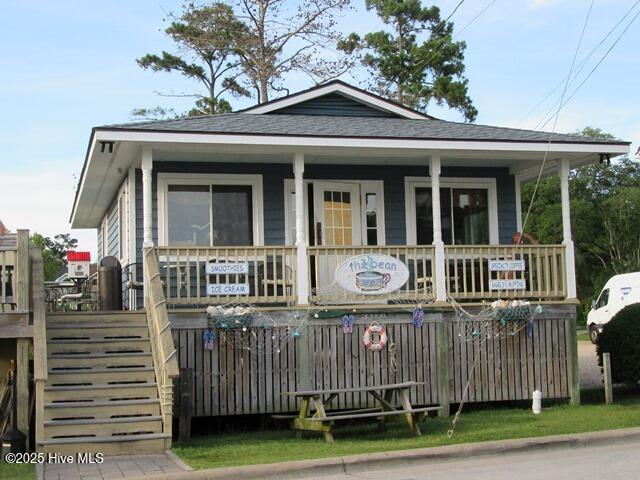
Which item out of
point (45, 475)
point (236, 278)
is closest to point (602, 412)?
point (236, 278)

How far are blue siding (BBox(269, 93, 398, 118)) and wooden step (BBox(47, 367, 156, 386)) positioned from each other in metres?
6.92

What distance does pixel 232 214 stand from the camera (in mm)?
15781

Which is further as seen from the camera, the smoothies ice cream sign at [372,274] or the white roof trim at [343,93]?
the white roof trim at [343,93]

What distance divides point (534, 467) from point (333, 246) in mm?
5308

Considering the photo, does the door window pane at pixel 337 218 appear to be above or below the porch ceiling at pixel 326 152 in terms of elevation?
below

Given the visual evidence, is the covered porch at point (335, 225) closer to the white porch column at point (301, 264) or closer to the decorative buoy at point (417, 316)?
the white porch column at point (301, 264)

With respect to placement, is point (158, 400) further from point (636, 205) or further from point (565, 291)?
point (636, 205)

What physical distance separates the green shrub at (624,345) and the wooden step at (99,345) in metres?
8.09

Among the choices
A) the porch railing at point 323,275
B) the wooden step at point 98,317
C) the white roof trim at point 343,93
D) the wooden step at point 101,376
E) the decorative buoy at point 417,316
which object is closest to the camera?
the wooden step at point 101,376

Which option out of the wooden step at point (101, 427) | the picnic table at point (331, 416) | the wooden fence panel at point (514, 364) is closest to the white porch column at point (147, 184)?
the wooden step at point (101, 427)

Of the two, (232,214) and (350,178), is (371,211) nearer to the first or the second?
(350,178)

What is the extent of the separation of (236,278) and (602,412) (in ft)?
19.9

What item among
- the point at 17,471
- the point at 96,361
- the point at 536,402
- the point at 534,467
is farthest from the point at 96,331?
the point at 536,402

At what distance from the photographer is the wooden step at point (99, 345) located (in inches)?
507
